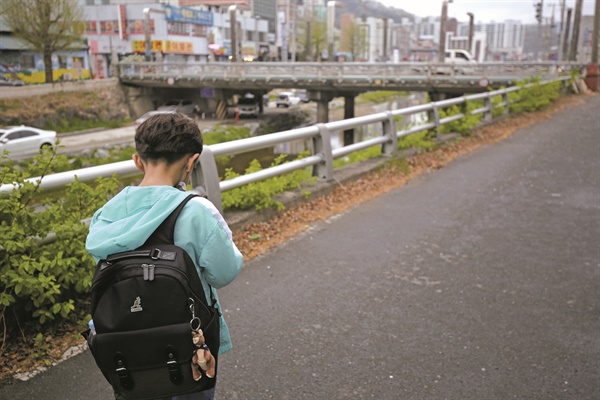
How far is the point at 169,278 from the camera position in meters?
1.94

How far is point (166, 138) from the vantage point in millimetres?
2098

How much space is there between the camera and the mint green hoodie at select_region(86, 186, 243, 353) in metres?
2.02

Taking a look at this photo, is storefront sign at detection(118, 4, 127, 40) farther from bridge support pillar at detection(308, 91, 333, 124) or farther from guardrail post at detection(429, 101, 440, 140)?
guardrail post at detection(429, 101, 440, 140)

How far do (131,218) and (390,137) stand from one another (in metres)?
8.44

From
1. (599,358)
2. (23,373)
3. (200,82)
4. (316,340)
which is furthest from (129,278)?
(200,82)

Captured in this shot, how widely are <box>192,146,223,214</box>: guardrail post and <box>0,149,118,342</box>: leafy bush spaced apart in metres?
1.44

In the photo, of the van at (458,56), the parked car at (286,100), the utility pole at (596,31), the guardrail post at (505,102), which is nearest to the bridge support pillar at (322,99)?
the van at (458,56)

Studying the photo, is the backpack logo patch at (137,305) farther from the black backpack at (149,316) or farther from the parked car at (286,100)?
the parked car at (286,100)

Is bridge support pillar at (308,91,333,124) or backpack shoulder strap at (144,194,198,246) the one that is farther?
bridge support pillar at (308,91,333,124)

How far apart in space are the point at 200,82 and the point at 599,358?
1821 inches

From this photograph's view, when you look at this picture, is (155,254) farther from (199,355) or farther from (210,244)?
(199,355)

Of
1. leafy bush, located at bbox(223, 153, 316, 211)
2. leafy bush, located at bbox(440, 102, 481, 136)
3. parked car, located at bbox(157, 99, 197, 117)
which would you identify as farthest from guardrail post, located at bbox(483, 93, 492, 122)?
parked car, located at bbox(157, 99, 197, 117)

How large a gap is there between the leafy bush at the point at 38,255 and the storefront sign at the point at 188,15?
68.7m

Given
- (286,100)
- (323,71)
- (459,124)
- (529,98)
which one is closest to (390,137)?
(459,124)
